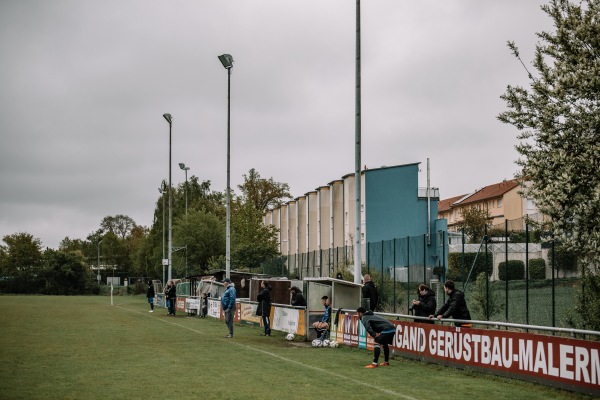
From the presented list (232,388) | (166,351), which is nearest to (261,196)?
(166,351)

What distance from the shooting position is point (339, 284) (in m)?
23.1

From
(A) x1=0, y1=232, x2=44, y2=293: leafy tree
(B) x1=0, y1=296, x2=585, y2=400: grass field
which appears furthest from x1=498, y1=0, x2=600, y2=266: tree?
(A) x1=0, y1=232, x2=44, y2=293: leafy tree

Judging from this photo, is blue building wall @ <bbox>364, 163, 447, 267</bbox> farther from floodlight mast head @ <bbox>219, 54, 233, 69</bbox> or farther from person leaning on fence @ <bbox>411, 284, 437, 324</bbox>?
person leaning on fence @ <bbox>411, 284, 437, 324</bbox>

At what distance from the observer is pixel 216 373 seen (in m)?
15.1

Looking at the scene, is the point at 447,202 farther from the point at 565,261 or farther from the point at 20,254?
the point at 565,261

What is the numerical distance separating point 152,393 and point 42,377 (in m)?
3.18

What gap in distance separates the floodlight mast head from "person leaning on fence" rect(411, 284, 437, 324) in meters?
21.9

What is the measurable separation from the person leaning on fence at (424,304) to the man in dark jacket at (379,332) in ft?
6.33

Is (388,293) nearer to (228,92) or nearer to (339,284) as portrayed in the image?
(339,284)

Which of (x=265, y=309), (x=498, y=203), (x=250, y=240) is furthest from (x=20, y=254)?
(x=265, y=309)

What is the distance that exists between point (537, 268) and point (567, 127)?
4.47 metres

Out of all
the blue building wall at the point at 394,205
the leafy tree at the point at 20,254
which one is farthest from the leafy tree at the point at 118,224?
the blue building wall at the point at 394,205

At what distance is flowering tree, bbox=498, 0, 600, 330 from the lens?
53.6 ft

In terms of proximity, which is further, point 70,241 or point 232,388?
point 70,241
